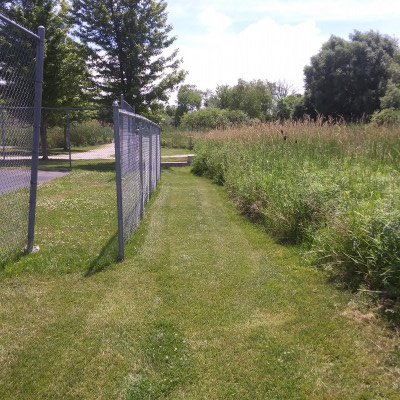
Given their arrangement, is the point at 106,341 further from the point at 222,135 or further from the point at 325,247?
the point at 222,135

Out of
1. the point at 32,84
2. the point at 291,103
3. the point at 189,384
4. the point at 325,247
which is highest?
the point at 291,103

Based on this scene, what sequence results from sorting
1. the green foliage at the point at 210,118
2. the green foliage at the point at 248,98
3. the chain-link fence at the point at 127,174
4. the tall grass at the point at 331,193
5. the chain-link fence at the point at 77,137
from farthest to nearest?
1. the green foliage at the point at 248,98
2. the green foliage at the point at 210,118
3. the chain-link fence at the point at 77,137
4. the chain-link fence at the point at 127,174
5. the tall grass at the point at 331,193

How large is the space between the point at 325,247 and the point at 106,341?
2.82 meters

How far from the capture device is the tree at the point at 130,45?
622 inches

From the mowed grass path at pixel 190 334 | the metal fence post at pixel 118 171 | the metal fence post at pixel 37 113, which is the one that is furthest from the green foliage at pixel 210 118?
the mowed grass path at pixel 190 334

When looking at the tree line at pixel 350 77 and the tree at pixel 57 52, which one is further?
the tree line at pixel 350 77

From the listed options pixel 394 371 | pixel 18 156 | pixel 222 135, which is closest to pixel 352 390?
pixel 394 371

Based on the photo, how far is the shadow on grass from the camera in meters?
4.39

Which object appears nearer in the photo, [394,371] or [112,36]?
[394,371]

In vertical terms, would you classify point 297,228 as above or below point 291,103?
below

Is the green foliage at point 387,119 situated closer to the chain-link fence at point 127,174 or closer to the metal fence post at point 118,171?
the chain-link fence at point 127,174

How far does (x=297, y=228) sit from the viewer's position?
553cm

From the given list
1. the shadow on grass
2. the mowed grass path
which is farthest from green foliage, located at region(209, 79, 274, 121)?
the mowed grass path

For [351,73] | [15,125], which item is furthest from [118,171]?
[351,73]
